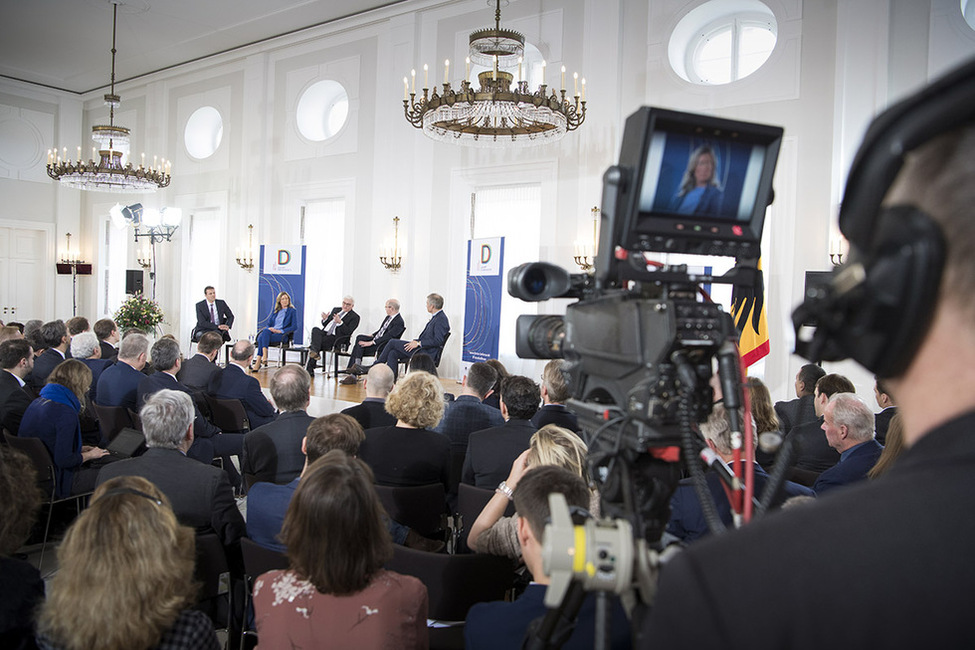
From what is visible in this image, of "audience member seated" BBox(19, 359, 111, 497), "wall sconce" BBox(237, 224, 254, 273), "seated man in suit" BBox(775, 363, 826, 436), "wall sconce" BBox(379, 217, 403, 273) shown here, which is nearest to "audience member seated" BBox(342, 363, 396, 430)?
"audience member seated" BBox(19, 359, 111, 497)

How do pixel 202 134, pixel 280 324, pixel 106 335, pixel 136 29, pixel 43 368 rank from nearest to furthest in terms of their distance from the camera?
pixel 43 368 < pixel 106 335 < pixel 280 324 < pixel 136 29 < pixel 202 134

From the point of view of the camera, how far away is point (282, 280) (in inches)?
436

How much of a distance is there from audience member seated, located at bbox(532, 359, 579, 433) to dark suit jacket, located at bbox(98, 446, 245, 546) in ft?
5.20

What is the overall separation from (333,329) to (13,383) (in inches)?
244

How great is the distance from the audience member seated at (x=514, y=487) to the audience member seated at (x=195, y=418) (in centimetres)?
267

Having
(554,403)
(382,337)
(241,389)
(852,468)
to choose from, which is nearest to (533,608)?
(852,468)

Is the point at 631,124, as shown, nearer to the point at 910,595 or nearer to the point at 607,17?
the point at 910,595

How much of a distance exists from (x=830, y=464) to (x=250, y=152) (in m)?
11.5

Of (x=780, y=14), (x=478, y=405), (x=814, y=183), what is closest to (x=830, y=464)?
(x=478, y=405)

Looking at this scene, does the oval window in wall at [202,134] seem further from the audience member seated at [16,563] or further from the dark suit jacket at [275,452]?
the audience member seated at [16,563]

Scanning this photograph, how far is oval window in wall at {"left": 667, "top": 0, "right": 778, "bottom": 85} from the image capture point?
7750mm

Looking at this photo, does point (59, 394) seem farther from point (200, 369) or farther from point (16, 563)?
point (16, 563)

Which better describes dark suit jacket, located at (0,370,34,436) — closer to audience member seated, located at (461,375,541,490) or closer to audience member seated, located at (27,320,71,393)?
audience member seated, located at (27,320,71,393)

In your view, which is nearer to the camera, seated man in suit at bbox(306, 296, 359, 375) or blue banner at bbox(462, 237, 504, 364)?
blue banner at bbox(462, 237, 504, 364)
